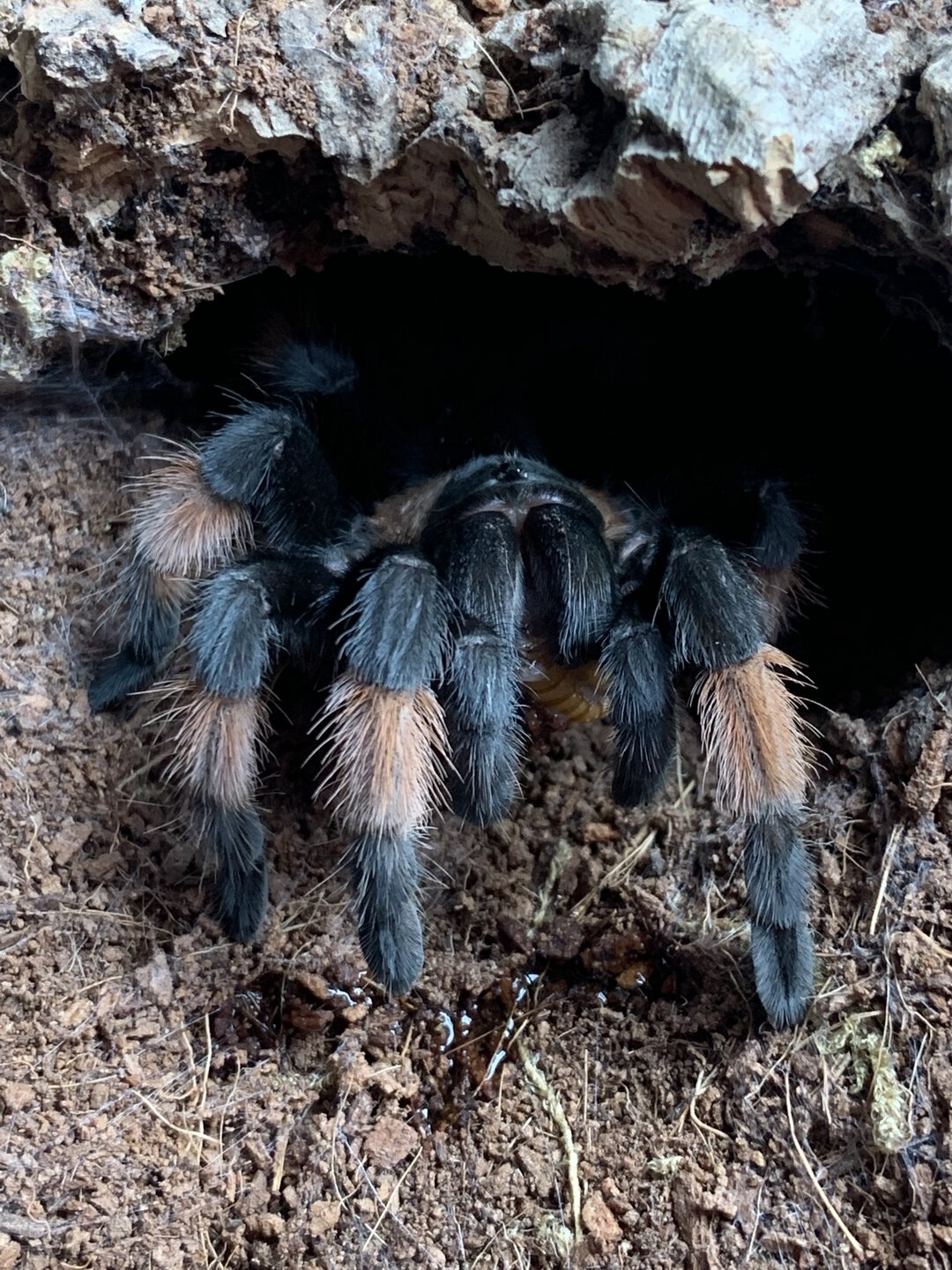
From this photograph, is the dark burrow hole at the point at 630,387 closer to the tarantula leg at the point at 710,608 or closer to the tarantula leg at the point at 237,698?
the tarantula leg at the point at 710,608

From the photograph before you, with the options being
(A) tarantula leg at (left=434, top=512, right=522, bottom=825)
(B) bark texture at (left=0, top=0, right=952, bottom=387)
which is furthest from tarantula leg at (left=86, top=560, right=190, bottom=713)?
(A) tarantula leg at (left=434, top=512, right=522, bottom=825)

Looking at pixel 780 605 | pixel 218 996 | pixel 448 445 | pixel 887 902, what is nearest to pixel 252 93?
pixel 448 445

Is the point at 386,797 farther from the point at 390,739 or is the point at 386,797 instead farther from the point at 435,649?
the point at 435,649

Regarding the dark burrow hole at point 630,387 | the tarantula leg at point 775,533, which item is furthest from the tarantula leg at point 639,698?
the dark burrow hole at point 630,387

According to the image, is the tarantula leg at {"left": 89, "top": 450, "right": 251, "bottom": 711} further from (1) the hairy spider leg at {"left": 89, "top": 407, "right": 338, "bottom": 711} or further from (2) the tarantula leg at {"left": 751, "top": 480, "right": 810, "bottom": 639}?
(2) the tarantula leg at {"left": 751, "top": 480, "right": 810, "bottom": 639}

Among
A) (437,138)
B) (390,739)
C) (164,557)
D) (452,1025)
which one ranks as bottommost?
(452,1025)

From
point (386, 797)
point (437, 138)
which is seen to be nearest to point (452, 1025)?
point (386, 797)

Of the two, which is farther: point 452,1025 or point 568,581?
point 452,1025
